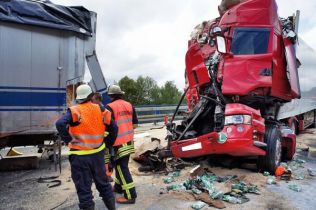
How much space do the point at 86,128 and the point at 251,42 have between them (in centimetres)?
363

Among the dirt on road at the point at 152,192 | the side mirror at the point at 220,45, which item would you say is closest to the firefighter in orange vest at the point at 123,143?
the dirt on road at the point at 152,192

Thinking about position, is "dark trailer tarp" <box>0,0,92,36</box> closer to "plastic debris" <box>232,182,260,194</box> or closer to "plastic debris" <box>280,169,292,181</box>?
"plastic debris" <box>232,182,260,194</box>

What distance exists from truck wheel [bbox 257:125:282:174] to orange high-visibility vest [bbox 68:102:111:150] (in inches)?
119

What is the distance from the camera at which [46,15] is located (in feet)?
19.2

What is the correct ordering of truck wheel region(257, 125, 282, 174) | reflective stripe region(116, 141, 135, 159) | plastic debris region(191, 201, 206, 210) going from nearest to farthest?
1. plastic debris region(191, 201, 206, 210)
2. reflective stripe region(116, 141, 135, 159)
3. truck wheel region(257, 125, 282, 174)

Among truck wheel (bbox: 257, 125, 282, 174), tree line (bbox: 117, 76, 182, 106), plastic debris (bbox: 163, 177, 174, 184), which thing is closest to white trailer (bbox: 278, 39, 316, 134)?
truck wheel (bbox: 257, 125, 282, 174)

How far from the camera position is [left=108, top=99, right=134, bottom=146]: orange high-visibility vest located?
15.8 ft

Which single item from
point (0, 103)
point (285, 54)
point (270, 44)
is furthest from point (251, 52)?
point (0, 103)

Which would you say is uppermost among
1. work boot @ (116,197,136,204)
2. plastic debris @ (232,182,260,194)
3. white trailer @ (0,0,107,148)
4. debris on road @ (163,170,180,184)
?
white trailer @ (0,0,107,148)

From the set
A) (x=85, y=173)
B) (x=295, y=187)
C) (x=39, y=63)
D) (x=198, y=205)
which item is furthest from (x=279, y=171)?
(x=39, y=63)

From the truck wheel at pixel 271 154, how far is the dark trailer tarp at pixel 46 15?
3.52 meters

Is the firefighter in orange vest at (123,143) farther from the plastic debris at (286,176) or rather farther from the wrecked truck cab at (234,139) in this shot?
the plastic debris at (286,176)

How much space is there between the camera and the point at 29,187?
217 inches

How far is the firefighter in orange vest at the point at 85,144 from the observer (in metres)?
3.79
